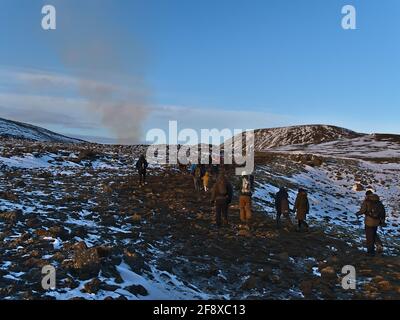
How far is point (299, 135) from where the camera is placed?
15375cm

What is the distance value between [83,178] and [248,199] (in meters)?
12.5

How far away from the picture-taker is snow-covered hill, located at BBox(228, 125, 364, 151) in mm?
148500

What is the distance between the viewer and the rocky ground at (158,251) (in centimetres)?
994

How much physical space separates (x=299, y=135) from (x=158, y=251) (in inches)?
5772

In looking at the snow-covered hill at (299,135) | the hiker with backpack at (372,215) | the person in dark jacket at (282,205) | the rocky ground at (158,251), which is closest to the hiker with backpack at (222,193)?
the rocky ground at (158,251)

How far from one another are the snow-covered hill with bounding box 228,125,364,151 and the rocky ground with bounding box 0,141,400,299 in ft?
421

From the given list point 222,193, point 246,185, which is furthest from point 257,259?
point 246,185

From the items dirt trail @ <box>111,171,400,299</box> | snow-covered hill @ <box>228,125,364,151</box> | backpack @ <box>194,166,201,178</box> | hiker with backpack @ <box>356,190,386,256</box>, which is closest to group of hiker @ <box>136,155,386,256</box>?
hiker with backpack @ <box>356,190,386,256</box>

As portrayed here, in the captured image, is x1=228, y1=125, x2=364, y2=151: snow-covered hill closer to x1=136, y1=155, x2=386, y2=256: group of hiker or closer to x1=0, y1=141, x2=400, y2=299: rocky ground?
x1=136, y1=155, x2=386, y2=256: group of hiker

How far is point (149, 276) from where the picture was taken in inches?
422

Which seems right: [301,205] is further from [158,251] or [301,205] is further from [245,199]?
[158,251]

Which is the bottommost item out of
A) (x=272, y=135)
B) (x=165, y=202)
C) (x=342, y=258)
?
(x=342, y=258)

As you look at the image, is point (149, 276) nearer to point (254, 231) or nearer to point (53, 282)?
point (53, 282)
